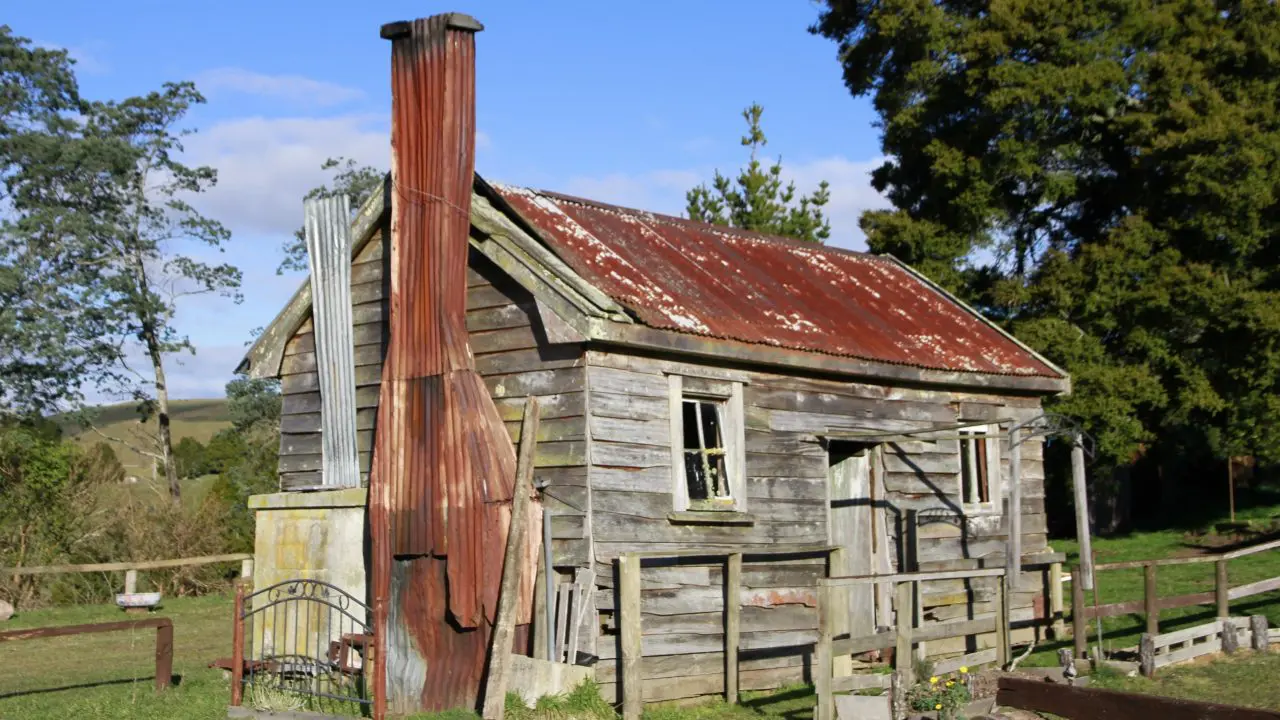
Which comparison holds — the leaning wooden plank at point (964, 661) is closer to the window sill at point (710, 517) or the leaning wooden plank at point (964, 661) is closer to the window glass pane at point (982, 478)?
the window sill at point (710, 517)

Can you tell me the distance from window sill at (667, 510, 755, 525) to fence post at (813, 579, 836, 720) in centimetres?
174

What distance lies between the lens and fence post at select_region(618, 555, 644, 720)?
39.0ft

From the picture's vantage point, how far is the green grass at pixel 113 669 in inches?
490

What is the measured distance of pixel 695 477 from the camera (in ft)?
44.9

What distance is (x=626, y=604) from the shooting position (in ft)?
→ 39.3

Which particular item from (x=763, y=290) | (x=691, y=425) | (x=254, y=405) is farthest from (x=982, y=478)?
(x=254, y=405)

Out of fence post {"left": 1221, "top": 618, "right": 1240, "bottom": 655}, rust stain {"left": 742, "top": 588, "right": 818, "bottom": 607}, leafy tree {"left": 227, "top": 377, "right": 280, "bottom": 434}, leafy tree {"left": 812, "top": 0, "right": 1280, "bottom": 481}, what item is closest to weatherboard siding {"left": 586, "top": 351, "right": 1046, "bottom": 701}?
rust stain {"left": 742, "top": 588, "right": 818, "bottom": 607}

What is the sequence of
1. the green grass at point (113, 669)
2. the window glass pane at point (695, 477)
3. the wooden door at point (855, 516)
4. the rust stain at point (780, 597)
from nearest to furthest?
the green grass at point (113, 669)
the window glass pane at point (695, 477)
the rust stain at point (780, 597)
the wooden door at point (855, 516)

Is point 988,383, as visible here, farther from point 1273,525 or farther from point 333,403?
point 1273,525

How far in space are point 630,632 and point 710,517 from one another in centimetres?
172

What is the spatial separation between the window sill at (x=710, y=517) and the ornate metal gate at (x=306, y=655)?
297 centimetres

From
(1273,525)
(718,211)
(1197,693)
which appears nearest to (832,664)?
(1197,693)

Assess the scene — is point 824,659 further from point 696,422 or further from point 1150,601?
point 1150,601

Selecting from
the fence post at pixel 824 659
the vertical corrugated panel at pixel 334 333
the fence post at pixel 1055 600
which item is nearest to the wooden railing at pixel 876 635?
the fence post at pixel 824 659
